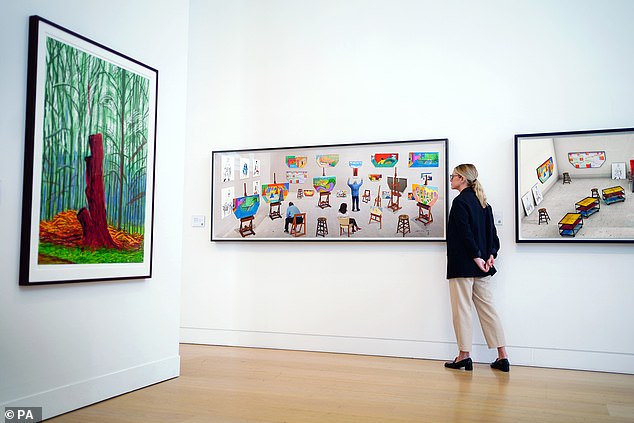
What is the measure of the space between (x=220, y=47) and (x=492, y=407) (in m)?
4.37

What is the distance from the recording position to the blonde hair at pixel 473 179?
4.65m

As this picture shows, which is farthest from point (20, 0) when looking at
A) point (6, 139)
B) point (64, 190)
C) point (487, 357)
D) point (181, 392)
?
point (487, 357)

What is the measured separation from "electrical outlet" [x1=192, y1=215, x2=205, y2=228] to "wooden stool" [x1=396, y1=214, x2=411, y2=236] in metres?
2.03

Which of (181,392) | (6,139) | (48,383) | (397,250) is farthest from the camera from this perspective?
(397,250)

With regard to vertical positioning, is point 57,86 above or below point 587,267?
above

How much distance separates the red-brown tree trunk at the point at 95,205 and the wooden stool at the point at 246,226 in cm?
221

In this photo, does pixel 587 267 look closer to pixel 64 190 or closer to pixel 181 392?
pixel 181 392

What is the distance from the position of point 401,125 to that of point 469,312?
5.85 feet

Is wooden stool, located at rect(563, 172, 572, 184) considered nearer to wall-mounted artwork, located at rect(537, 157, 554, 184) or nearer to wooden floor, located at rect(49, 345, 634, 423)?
wall-mounted artwork, located at rect(537, 157, 554, 184)

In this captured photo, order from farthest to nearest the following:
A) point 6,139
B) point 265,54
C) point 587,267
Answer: point 265,54 → point 587,267 → point 6,139

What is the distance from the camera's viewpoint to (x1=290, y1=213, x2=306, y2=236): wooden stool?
5422mm

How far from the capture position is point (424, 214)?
5043 millimetres

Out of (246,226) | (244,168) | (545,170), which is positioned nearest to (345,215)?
(246,226)

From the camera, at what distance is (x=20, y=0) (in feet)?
9.64
